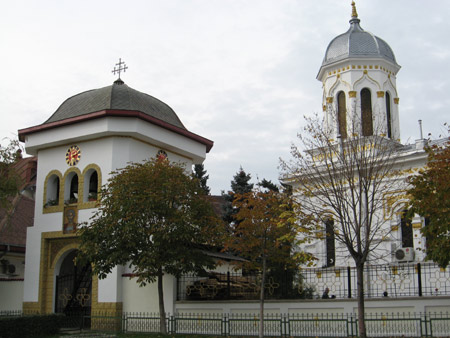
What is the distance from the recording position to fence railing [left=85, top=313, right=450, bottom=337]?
15031 millimetres

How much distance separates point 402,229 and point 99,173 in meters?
13.3

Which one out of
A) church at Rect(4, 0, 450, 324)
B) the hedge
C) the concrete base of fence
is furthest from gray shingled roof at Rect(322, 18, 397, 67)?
the hedge

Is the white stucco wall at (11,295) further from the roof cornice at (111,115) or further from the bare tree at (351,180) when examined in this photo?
the bare tree at (351,180)

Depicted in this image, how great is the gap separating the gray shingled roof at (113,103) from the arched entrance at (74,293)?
5.89 m

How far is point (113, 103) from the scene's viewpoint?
22531 millimetres

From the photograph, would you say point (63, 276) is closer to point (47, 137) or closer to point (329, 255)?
point (47, 137)

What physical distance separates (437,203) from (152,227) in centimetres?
846

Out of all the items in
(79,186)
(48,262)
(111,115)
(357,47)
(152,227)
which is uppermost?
(357,47)

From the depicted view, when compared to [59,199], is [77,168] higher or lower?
higher

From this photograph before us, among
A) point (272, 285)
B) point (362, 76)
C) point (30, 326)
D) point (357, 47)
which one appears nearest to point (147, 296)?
point (30, 326)

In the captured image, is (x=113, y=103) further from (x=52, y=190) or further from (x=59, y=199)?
(x=52, y=190)

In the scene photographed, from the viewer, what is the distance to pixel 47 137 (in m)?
23.0

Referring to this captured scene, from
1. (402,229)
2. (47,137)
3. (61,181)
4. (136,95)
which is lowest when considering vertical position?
(402,229)

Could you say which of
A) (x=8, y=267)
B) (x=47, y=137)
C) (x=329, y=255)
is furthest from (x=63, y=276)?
(x=329, y=255)
